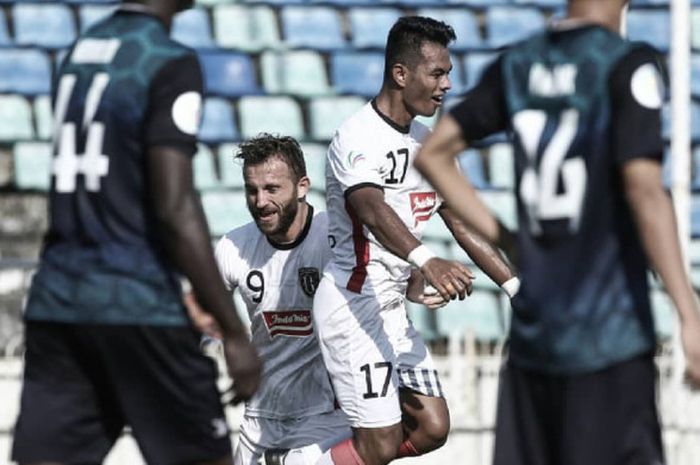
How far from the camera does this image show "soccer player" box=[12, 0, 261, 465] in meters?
4.57

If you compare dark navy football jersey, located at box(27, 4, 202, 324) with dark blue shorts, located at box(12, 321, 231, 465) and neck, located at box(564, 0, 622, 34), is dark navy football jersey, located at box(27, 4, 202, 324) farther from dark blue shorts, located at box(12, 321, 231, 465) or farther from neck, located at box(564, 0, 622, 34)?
neck, located at box(564, 0, 622, 34)

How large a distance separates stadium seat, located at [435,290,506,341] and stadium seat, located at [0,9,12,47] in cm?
523

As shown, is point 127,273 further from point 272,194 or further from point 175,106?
point 272,194

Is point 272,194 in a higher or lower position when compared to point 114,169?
lower

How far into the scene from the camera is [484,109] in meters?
4.53

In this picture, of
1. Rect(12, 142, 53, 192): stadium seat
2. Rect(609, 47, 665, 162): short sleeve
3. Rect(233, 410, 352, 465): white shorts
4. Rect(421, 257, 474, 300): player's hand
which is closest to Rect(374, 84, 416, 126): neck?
Rect(421, 257, 474, 300): player's hand

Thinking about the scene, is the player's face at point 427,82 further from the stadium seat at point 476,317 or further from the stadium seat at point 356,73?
the stadium seat at point 356,73

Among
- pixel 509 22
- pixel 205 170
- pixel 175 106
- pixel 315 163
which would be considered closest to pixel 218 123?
pixel 205 170

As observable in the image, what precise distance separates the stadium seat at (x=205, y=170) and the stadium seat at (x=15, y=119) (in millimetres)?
1545

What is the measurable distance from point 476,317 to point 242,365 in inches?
338

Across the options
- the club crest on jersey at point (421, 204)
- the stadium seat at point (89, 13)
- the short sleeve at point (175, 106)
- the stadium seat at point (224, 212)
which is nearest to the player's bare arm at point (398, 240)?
the club crest on jersey at point (421, 204)

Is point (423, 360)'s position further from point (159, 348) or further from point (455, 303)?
point (455, 303)

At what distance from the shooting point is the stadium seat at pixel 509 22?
1647 centimetres

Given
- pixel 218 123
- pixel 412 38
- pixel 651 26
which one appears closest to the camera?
pixel 412 38
